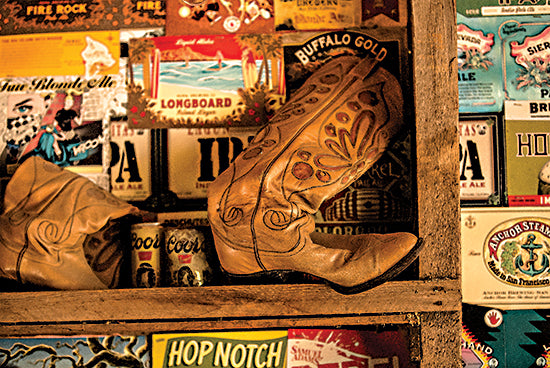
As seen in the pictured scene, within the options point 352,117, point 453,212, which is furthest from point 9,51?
point 453,212

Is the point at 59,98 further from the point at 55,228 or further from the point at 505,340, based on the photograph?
the point at 505,340

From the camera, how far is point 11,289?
970 millimetres

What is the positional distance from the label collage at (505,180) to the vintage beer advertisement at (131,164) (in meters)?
0.77

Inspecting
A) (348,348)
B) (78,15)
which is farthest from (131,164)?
(348,348)

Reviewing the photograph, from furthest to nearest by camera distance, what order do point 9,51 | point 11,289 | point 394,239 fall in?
1. point 9,51
2. point 11,289
3. point 394,239

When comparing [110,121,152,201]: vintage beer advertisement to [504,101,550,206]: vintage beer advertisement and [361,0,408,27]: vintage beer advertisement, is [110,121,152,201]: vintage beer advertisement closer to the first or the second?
[361,0,408,27]: vintage beer advertisement

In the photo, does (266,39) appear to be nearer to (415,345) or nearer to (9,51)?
(9,51)

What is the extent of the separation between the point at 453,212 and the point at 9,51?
1.14 metres

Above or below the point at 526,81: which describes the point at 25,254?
below

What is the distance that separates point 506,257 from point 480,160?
0.79ft

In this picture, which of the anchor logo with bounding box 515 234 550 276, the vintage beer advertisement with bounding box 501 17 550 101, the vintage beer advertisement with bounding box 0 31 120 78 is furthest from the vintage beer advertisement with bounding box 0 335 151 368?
the vintage beer advertisement with bounding box 501 17 550 101

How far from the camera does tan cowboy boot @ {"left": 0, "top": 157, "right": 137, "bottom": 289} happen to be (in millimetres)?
894

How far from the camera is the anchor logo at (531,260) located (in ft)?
3.65

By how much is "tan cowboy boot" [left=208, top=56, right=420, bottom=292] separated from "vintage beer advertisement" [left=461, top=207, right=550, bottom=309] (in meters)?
0.38
